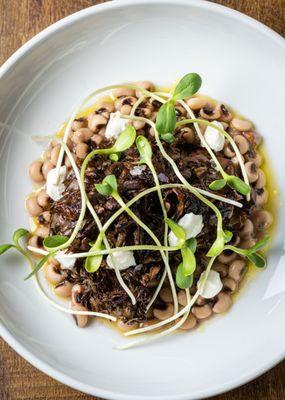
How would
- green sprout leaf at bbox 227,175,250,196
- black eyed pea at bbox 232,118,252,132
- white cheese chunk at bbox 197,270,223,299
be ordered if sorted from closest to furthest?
green sprout leaf at bbox 227,175,250,196, white cheese chunk at bbox 197,270,223,299, black eyed pea at bbox 232,118,252,132

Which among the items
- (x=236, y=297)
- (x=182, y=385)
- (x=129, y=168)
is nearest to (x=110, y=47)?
(x=129, y=168)

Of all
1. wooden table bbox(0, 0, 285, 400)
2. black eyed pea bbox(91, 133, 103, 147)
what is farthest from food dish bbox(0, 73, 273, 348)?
wooden table bbox(0, 0, 285, 400)

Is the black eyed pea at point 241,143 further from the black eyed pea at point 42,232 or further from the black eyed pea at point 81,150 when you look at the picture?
the black eyed pea at point 42,232

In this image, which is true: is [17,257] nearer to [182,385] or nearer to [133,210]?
[133,210]

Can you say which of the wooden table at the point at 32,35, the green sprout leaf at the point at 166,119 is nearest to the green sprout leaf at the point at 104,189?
the green sprout leaf at the point at 166,119

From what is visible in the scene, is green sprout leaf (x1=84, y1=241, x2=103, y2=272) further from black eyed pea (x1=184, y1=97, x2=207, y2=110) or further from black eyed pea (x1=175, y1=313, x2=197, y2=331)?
black eyed pea (x1=184, y1=97, x2=207, y2=110)

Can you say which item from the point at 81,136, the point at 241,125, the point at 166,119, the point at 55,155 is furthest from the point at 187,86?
A: the point at 55,155
